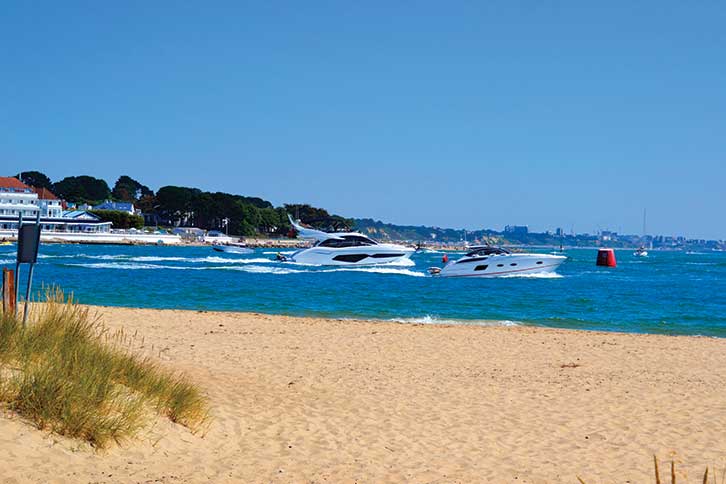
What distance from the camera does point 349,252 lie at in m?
58.1

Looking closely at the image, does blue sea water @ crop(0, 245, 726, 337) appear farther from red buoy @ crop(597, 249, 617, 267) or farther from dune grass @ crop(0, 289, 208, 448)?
red buoy @ crop(597, 249, 617, 267)

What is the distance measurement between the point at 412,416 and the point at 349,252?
48336mm

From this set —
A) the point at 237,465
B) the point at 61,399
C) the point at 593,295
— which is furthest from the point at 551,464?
the point at 593,295

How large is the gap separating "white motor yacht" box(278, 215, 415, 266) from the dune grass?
4891 cm

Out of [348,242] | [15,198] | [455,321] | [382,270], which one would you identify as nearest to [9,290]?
[455,321]

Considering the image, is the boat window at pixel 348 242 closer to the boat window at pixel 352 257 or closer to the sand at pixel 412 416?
the boat window at pixel 352 257

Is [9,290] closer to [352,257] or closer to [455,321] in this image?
[455,321]

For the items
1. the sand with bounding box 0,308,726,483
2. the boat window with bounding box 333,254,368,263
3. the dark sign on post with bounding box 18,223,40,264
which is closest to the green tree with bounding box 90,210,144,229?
the boat window with bounding box 333,254,368,263

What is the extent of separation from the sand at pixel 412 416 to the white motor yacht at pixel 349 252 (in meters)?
39.7

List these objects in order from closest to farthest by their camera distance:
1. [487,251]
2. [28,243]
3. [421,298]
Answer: [28,243], [421,298], [487,251]

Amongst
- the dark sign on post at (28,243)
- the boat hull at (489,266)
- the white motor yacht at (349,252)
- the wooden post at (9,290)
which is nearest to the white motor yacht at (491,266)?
the boat hull at (489,266)

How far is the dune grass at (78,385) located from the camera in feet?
21.4

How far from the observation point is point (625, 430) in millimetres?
9391

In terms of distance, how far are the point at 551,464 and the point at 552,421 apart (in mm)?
2016
